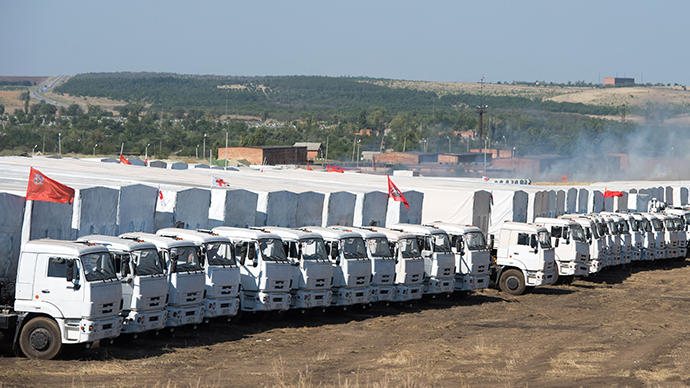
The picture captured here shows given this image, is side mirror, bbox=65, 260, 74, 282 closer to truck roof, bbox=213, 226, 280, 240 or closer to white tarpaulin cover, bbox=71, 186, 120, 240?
white tarpaulin cover, bbox=71, 186, 120, 240

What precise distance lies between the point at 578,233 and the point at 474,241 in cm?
705

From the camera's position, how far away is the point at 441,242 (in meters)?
27.0

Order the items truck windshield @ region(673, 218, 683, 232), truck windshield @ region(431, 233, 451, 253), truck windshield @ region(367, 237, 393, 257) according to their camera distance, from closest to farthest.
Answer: truck windshield @ region(367, 237, 393, 257) → truck windshield @ region(431, 233, 451, 253) → truck windshield @ region(673, 218, 683, 232)

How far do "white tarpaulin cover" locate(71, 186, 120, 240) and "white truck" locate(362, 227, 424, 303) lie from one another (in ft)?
27.7

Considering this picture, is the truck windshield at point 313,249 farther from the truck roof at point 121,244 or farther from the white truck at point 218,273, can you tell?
the truck roof at point 121,244

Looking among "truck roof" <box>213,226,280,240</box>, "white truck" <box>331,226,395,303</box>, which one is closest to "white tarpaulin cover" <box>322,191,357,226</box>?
"white truck" <box>331,226,395,303</box>

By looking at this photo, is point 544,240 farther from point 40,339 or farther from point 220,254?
point 40,339

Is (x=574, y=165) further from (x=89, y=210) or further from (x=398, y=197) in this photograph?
(x=89, y=210)

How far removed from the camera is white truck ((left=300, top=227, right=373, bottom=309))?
22.9m

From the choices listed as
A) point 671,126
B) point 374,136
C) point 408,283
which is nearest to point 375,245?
point 408,283

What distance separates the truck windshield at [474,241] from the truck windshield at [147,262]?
13.1 m

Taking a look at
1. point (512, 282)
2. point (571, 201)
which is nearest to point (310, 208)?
point (512, 282)

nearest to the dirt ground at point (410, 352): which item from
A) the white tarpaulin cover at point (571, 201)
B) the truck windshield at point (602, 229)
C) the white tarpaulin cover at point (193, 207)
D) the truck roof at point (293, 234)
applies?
the truck roof at point (293, 234)

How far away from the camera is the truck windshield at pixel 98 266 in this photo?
52.9 feet
